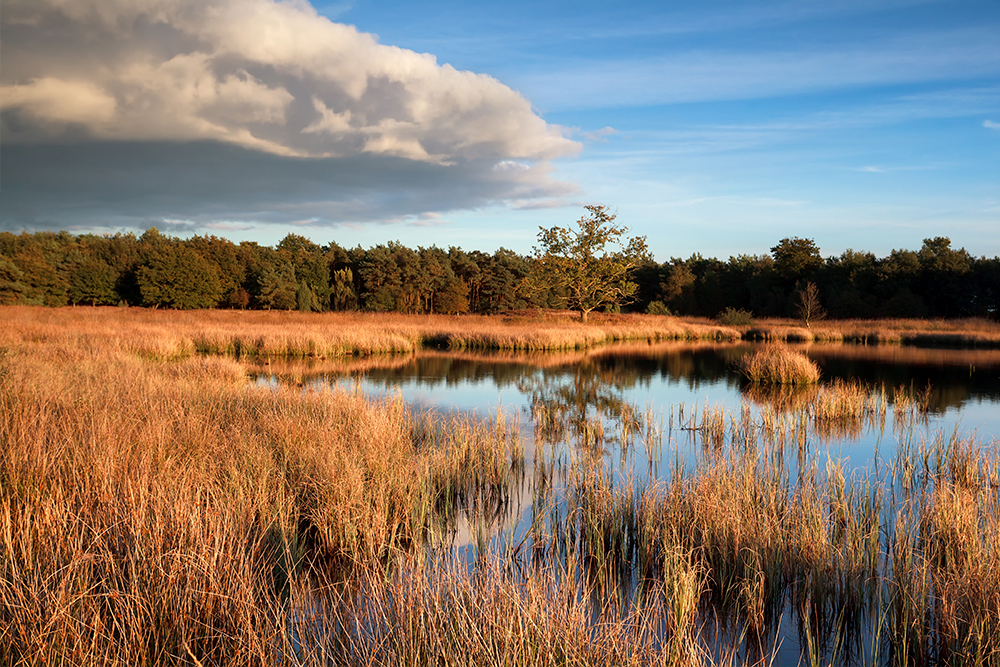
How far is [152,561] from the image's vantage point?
3.15m

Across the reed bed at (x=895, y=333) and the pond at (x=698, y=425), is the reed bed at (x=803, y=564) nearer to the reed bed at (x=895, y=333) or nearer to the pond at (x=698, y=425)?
the pond at (x=698, y=425)

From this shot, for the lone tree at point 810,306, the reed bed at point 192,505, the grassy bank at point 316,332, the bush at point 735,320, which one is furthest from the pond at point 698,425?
the bush at point 735,320

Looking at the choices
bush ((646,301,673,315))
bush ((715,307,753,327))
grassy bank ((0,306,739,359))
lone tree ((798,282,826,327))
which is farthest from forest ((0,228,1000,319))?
grassy bank ((0,306,739,359))

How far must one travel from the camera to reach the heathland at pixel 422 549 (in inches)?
110

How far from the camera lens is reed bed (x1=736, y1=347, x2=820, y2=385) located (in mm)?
14711

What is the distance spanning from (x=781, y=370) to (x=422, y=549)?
13151mm

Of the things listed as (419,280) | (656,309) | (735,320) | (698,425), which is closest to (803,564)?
(698,425)

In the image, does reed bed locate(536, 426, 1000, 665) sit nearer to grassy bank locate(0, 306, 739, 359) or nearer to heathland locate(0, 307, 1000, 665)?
heathland locate(0, 307, 1000, 665)

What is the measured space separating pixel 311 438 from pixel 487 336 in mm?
19690

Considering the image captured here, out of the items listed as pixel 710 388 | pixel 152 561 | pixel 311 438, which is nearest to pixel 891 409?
pixel 710 388

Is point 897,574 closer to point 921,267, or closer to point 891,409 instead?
point 891,409

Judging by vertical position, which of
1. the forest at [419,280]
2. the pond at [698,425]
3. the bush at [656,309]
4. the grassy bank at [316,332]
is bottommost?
the pond at [698,425]

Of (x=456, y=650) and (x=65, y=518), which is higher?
(x=65, y=518)

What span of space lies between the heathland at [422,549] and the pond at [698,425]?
56mm
